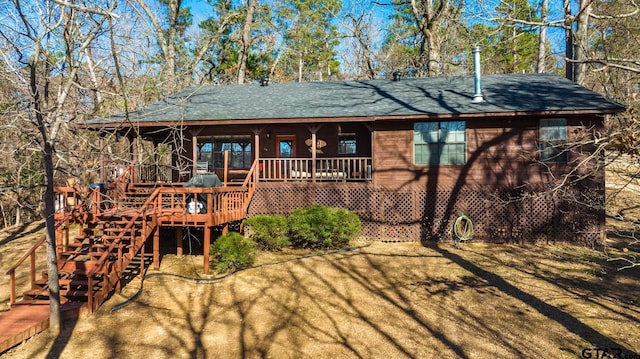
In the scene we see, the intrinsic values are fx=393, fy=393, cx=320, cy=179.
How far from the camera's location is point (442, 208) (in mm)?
12234

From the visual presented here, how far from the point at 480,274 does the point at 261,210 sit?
22.2 ft

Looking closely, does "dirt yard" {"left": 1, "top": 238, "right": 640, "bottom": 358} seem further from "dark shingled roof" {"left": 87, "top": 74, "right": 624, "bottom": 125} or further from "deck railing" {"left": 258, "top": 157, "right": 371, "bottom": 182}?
"dark shingled roof" {"left": 87, "top": 74, "right": 624, "bottom": 125}

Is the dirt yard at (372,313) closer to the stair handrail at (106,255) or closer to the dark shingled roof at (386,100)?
the stair handrail at (106,255)

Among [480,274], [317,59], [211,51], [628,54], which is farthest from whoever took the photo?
[317,59]

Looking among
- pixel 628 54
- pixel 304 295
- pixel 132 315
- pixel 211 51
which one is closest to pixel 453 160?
pixel 304 295

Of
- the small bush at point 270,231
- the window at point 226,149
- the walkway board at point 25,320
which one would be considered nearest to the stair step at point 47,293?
the walkway board at point 25,320

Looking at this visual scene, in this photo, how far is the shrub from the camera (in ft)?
35.5

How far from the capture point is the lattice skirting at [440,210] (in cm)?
1145

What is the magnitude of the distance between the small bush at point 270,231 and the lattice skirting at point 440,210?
64.8 inches

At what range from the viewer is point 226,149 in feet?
53.1

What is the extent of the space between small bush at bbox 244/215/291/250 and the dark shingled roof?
11.7 feet

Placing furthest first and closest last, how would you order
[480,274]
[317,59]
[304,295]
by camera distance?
[317,59]
[480,274]
[304,295]

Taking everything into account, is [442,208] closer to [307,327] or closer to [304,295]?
[304,295]

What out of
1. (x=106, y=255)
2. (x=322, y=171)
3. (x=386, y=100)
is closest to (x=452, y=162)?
(x=386, y=100)
